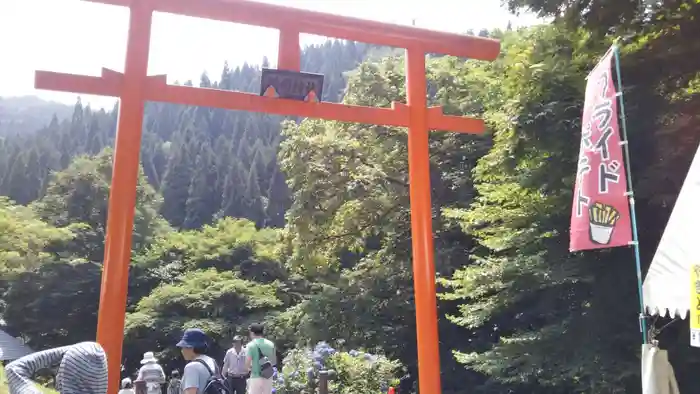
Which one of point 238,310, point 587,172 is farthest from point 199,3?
point 238,310

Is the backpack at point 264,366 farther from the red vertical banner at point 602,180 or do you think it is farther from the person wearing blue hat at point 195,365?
the red vertical banner at point 602,180

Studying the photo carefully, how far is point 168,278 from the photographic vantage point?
24609 millimetres

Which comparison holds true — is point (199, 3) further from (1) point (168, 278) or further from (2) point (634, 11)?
(1) point (168, 278)

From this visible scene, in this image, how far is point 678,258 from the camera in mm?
4012

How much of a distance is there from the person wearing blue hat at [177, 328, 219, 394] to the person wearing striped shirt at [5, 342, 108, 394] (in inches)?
52.2

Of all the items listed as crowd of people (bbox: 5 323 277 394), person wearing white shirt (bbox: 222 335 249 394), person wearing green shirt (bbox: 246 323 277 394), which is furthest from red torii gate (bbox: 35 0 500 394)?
person wearing white shirt (bbox: 222 335 249 394)

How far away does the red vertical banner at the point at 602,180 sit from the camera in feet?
14.7

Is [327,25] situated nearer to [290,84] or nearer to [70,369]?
[290,84]

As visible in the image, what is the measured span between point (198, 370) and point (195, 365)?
0.04m

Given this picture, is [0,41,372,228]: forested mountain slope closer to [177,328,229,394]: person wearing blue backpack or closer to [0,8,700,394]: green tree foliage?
[0,8,700,394]: green tree foliage

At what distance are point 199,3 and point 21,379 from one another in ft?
16.0

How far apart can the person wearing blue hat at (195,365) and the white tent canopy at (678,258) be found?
10.1 ft

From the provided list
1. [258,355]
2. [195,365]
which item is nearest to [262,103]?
[258,355]

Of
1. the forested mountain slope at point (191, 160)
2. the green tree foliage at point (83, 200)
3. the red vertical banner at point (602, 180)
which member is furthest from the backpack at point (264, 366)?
the forested mountain slope at point (191, 160)
